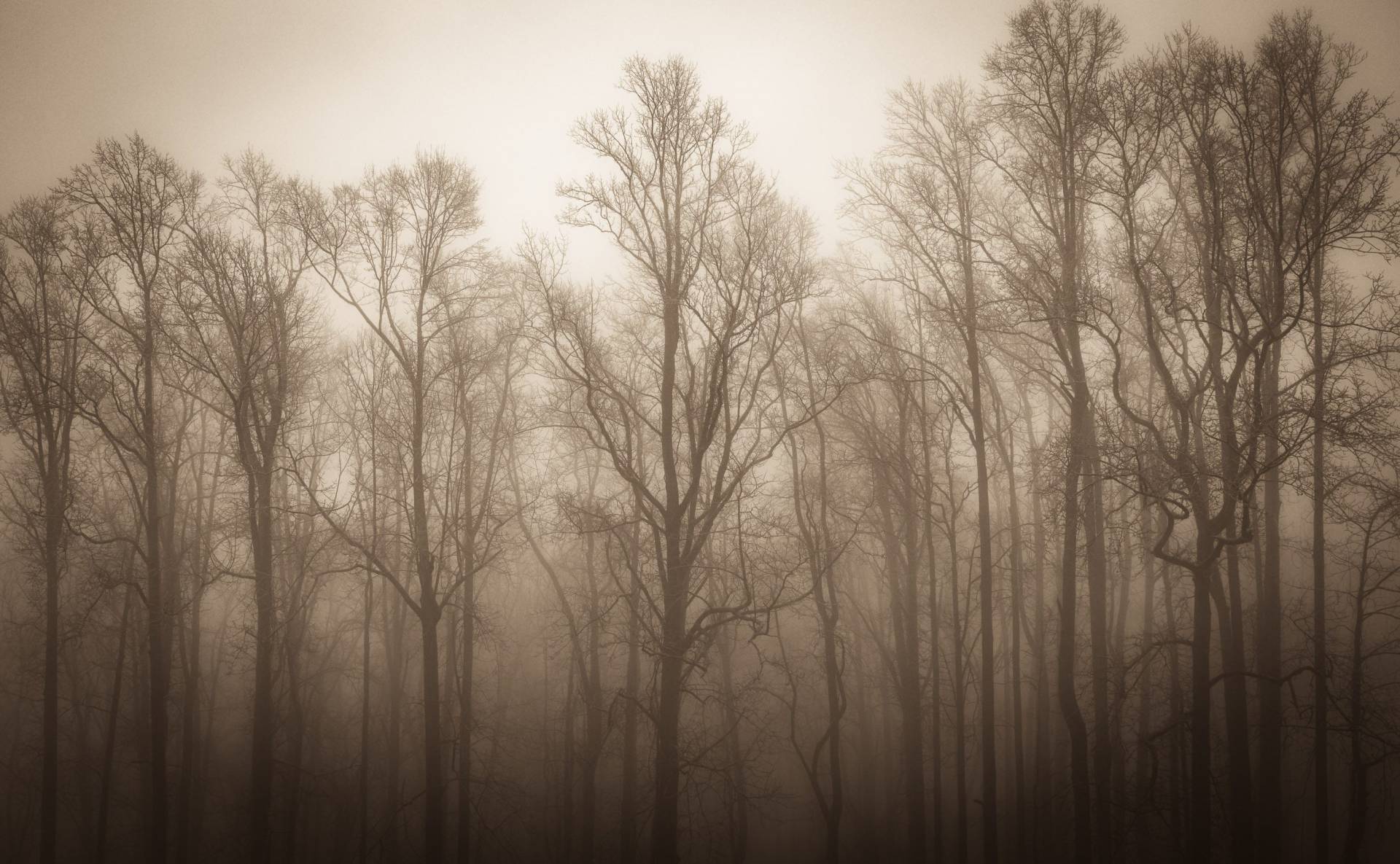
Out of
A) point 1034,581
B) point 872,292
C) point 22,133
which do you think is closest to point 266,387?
point 872,292

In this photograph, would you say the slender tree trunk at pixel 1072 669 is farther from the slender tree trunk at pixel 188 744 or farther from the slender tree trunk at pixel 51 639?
the slender tree trunk at pixel 51 639

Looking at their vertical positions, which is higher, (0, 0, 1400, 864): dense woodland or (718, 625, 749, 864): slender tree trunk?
(0, 0, 1400, 864): dense woodland

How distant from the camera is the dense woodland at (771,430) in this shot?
8969 millimetres

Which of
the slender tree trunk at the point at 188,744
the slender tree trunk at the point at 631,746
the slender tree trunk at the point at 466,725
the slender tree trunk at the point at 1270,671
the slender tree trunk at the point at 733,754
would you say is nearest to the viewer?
the slender tree trunk at the point at 1270,671

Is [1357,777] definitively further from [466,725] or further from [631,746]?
[466,725]

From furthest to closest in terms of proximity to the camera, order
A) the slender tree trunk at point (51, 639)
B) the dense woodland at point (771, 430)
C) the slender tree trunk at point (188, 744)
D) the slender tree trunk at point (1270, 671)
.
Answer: the slender tree trunk at point (188, 744), the slender tree trunk at point (51, 639), the slender tree trunk at point (1270, 671), the dense woodland at point (771, 430)

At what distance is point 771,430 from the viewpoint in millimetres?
13508

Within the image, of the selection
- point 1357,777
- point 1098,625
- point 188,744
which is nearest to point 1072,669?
point 1098,625

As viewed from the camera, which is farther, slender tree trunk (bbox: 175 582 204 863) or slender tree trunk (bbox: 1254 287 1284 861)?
slender tree trunk (bbox: 175 582 204 863)

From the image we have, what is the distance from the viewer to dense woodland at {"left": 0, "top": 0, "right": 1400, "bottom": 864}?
897 cm

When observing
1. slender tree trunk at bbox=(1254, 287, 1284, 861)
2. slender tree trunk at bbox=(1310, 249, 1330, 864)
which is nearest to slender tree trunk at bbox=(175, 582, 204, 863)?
slender tree trunk at bbox=(1254, 287, 1284, 861)

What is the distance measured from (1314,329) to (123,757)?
32022mm

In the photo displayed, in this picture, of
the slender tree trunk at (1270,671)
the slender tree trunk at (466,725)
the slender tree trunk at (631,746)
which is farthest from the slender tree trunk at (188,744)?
the slender tree trunk at (1270,671)

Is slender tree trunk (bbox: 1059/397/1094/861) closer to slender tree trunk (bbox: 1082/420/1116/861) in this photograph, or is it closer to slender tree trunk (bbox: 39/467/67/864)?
slender tree trunk (bbox: 1082/420/1116/861)
